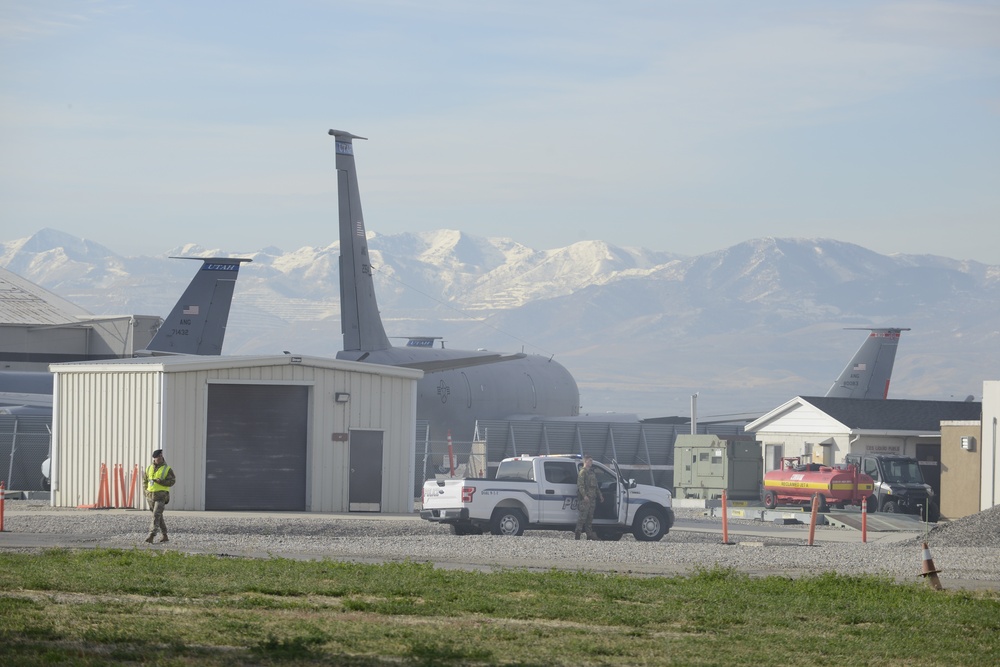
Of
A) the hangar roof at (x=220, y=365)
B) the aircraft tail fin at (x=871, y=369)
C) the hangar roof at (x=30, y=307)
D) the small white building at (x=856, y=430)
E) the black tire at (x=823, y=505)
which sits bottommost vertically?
the black tire at (x=823, y=505)

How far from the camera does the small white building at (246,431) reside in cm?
3170

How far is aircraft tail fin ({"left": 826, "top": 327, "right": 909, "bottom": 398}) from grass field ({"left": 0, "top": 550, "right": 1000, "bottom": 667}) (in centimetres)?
4932

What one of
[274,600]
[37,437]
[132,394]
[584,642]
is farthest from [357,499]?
[584,642]

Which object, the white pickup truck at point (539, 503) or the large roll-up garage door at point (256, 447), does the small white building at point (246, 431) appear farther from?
the white pickup truck at point (539, 503)

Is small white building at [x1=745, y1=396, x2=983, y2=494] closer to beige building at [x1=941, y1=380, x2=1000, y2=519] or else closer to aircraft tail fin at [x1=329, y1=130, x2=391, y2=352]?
beige building at [x1=941, y1=380, x2=1000, y2=519]

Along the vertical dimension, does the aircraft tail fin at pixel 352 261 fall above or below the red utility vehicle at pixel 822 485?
above

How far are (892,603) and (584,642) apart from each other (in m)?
5.19

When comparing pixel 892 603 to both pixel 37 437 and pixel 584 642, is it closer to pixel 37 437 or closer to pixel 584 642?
pixel 584 642

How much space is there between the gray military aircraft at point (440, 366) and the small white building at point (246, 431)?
4.80 metres

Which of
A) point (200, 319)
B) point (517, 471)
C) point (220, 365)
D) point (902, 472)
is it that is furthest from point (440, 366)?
point (902, 472)

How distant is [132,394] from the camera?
31.9 m

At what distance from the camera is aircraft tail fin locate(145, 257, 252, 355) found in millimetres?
48125

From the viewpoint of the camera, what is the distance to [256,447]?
1287 inches

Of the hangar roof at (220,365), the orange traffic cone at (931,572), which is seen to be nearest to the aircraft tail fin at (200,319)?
the hangar roof at (220,365)
